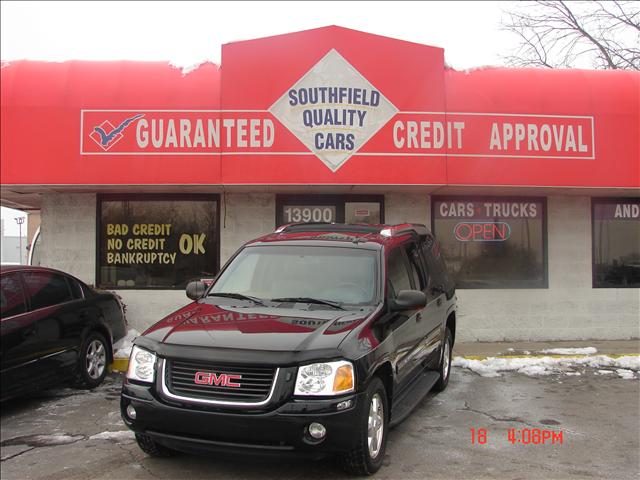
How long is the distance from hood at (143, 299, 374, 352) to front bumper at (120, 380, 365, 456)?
0.40m

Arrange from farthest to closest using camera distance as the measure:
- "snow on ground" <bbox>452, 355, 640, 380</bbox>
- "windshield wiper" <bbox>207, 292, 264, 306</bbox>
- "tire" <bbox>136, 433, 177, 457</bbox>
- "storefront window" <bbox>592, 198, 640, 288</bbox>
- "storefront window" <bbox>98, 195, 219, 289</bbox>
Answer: "storefront window" <bbox>592, 198, 640, 288</bbox> → "storefront window" <bbox>98, 195, 219, 289</bbox> → "snow on ground" <bbox>452, 355, 640, 380</bbox> → "windshield wiper" <bbox>207, 292, 264, 306</bbox> → "tire" <bbox>136, 433, 177, 457</bbox>

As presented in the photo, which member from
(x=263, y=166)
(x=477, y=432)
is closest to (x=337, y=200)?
(x=263, y=166)

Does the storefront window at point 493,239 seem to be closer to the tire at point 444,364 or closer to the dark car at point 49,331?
the tire at point 444,364

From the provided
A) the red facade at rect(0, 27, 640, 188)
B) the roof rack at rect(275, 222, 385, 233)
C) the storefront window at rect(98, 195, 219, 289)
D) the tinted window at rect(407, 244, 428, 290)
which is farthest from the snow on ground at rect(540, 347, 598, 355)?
the storefront window at rect(98, 195, 219, 289)

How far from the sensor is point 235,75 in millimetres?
8195

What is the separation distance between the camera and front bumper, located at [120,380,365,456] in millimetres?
3467

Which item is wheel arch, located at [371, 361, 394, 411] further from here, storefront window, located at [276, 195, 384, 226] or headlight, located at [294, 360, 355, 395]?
storefront window, located at [276, 195, 384, 226]

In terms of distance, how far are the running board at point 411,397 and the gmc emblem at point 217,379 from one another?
4.64ft

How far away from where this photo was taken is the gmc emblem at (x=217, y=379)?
3588 mm

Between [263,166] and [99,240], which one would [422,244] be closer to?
[263,166]

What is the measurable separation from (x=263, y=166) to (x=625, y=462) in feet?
19.0

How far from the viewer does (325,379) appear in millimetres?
3574

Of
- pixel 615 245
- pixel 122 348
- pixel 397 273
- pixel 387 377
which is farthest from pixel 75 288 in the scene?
pixel 615 245

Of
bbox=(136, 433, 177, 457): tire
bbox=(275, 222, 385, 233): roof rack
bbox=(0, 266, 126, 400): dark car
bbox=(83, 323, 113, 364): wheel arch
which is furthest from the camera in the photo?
bbox=(83, 323, 113, 364): wheel arch
